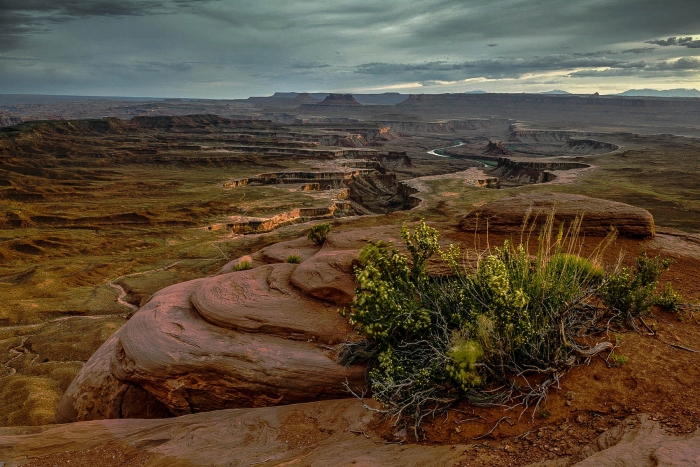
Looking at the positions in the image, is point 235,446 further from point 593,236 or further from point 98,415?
point 593,236

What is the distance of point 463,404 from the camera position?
24.8ft

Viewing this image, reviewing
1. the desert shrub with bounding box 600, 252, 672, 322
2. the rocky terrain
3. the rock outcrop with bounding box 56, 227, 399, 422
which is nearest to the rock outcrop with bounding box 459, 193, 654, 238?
the rocky terrain

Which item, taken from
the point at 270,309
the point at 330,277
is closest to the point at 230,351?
the point at 270,309

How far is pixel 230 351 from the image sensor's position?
432 inches

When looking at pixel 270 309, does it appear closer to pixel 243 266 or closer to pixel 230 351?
pixel 230 351

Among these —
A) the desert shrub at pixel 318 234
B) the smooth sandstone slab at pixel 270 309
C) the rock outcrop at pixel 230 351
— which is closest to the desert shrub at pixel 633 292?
the rock outcrop at pixel 230 351

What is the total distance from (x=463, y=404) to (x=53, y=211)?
2852 inches

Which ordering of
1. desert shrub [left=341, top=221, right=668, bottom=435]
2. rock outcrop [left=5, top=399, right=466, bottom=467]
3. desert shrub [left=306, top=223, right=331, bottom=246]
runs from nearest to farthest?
A: rock outcrop [left=5, top=399, right=466, bottom=467] → desert shrub [left=341, top=221, right=668, bottom=435] → desert shrub [left=306, top=223, right=331, bottom=246]

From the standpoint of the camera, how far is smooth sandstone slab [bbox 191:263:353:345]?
1138 centimetres

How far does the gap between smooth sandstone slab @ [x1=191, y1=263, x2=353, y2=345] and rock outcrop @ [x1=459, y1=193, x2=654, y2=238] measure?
20.9 feet

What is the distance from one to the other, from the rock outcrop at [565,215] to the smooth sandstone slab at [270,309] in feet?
20.9

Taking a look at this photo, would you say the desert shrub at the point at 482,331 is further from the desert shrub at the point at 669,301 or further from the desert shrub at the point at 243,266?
the desert shrub at the point at 243,266

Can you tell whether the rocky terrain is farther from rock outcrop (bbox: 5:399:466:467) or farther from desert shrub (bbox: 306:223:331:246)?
desert shrub (bbox: 306:223:331:246)

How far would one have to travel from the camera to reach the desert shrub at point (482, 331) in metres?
7.45
